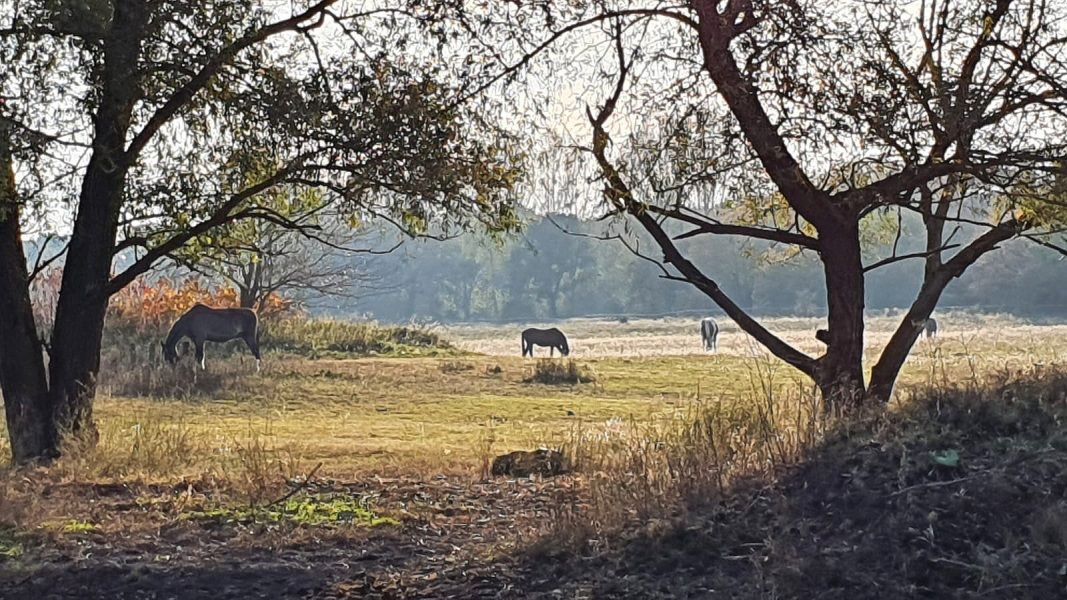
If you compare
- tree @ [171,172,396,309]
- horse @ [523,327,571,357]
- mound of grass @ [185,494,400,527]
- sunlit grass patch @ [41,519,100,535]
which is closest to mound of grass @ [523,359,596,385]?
tree @ [171,172,396,309]

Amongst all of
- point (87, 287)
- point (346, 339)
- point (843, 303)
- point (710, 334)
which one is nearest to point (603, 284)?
point (710, 334)

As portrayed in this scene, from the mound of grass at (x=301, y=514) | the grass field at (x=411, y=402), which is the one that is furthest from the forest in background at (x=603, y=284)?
the mound of grass at (x=301, y=514)

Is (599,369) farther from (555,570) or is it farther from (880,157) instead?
(555,570)

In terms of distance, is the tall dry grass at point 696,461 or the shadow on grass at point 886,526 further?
the tall dry grass at point 696,461

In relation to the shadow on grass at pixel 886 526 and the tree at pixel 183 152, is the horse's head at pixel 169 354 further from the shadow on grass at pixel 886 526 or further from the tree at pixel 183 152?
the shadow on grass at pixel 886 526

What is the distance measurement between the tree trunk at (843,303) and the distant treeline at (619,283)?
29012 millimetres

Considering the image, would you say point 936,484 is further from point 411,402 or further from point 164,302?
point 164,302

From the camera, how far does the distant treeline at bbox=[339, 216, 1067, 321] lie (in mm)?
43594

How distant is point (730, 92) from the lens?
8922 millimetres

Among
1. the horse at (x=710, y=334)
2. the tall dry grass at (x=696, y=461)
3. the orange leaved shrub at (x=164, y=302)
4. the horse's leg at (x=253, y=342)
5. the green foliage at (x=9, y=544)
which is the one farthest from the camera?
the horse at (x=710, y=334)

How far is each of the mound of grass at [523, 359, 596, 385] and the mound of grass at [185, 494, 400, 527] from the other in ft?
52.3

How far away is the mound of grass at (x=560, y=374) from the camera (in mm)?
24281

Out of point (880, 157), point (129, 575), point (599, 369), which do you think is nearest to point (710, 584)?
point (129, 575)

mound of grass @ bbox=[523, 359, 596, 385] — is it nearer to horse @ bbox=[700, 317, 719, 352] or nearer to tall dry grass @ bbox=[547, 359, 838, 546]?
horse @ bbox=[700, 317, 719, 352]
